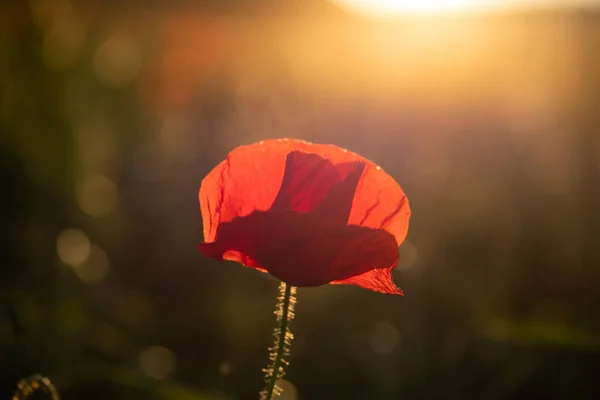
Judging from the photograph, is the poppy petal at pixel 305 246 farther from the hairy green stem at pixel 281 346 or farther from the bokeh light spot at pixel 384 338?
the bokeh light spot at pixel 384 338

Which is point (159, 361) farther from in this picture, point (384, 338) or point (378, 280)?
point (378, 280)

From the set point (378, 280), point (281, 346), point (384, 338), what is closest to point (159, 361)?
point (384, 338)

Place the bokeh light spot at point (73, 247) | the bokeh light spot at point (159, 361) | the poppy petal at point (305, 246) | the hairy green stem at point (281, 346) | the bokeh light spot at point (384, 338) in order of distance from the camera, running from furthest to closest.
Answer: the bokeh light spot at point (73, 247), the bokeh light spot at point (384, 338), the bokeh light spot at point (159, 361), the poppy petal at point (305, 246), the hairy green stem at point (281, 346)

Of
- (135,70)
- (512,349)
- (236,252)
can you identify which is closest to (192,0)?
(135,70)

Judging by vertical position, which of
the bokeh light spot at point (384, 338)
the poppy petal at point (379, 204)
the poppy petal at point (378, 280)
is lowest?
the bokeh light spot at point (384, 338)

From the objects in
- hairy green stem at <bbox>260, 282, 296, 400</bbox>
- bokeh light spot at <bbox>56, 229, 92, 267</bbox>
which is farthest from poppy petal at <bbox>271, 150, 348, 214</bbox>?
bokeh light spot at <bbox>56, 229, 92, 267</bbox>

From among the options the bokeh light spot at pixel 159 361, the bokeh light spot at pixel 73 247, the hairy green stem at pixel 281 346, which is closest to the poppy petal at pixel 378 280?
the hairy green stem at pixel 281 346

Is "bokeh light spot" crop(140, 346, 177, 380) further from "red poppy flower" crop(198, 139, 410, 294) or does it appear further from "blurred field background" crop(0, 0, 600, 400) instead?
"red poppy flower" crop(198, 139, 410, 294)
